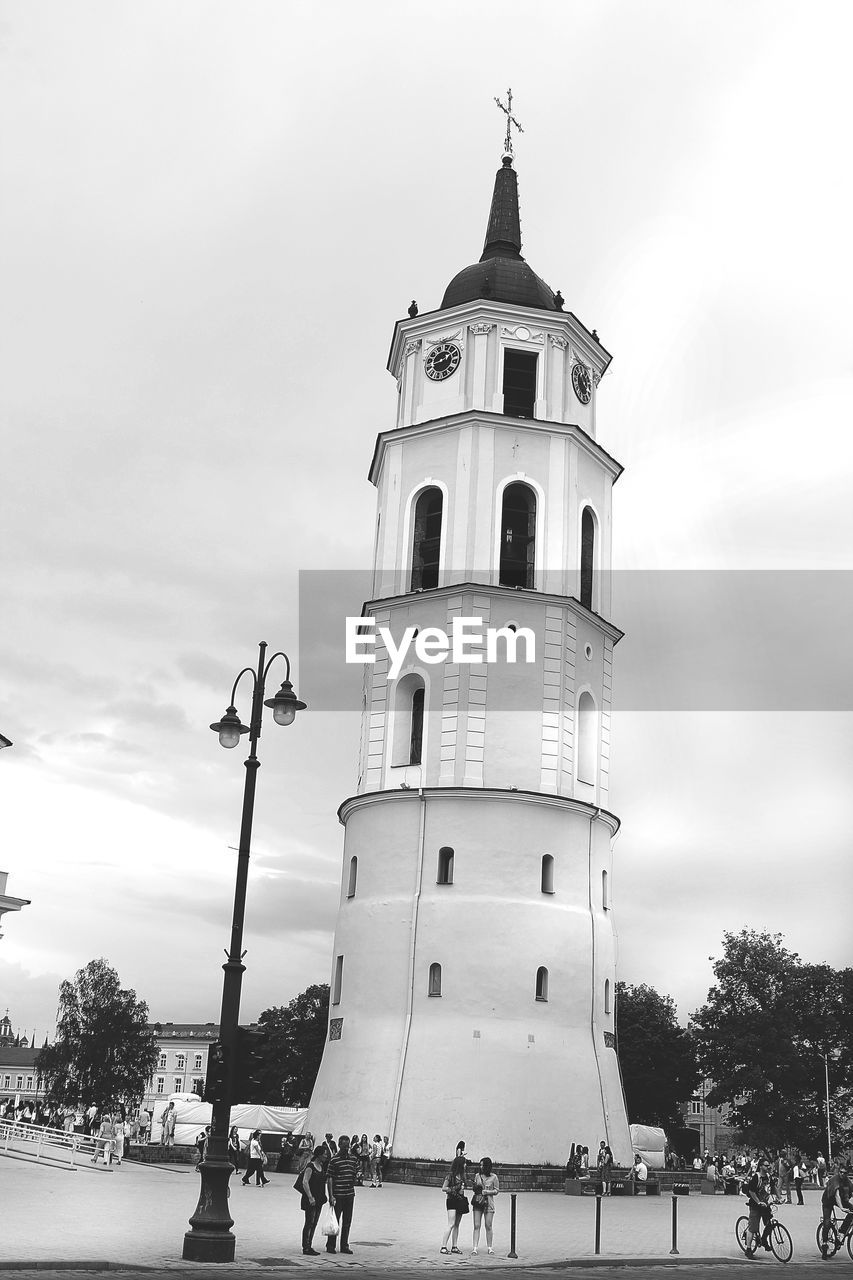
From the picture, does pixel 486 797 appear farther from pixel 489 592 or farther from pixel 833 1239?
pixel 833 1239

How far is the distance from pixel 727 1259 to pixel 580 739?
899 inches

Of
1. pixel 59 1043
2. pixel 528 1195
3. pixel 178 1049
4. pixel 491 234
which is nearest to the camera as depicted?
pixel 528 1195

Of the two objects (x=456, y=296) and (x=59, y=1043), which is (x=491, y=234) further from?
A: (x=59, y=1043)

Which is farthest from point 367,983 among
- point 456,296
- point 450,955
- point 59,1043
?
point 59,1043

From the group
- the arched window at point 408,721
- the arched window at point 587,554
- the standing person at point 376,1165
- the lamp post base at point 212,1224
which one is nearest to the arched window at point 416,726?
the arched window at point 408,721

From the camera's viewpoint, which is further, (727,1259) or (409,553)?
(409,553)

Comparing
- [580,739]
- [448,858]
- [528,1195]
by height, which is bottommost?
[528,1195]

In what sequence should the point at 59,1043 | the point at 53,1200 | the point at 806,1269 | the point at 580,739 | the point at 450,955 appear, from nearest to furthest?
the point at 806,1269 < the point at 53,1200 < the point at 450,955 < the point at 580,739 < the point at 59,1043

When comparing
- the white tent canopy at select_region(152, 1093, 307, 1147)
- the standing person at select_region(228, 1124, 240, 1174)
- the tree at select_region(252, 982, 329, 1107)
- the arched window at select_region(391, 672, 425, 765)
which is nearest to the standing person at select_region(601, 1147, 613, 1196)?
the white tent canopy at select_region(152, 1093, 307, 1147)

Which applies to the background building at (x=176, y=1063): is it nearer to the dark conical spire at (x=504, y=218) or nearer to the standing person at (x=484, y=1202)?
the dark conical spire at (x=504, y=218)

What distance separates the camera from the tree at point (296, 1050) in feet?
268

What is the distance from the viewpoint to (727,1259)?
70.2 feet

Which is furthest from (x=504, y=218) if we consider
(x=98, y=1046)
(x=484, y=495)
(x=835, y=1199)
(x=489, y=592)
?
(x=98, y=1046)

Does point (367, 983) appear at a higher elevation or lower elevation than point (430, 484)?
lower
